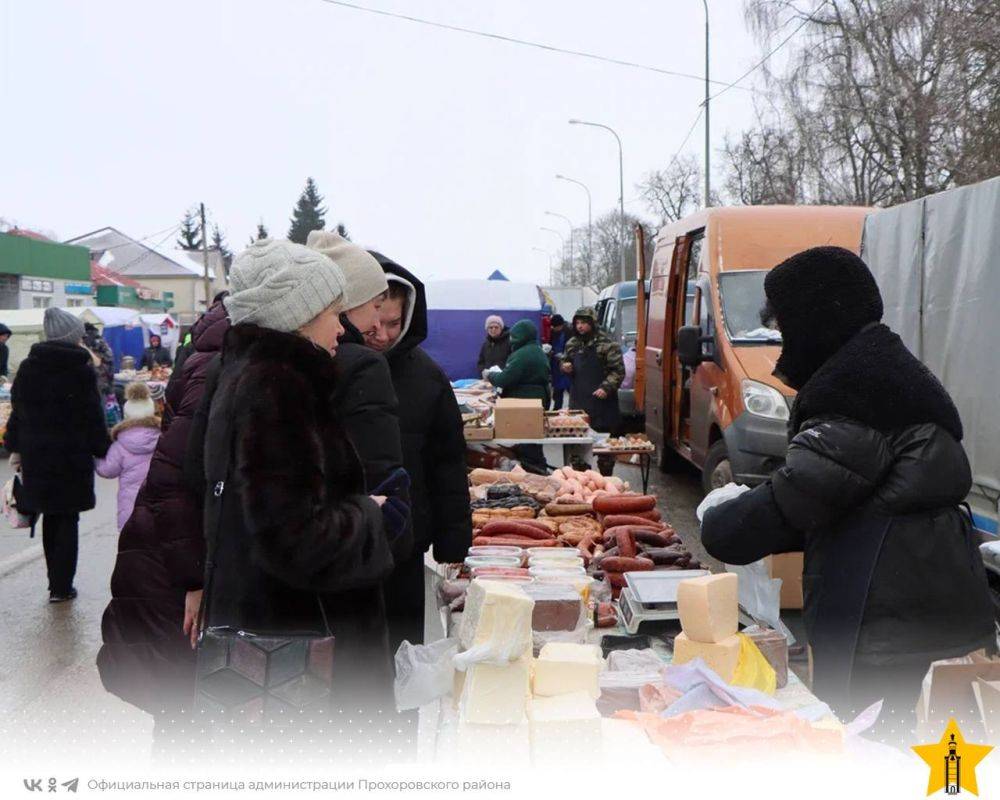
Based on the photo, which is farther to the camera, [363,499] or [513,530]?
[513,530]

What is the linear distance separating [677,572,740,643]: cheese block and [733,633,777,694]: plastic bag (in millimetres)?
66

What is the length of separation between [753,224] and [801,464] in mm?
6702

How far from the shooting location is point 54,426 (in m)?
6.44

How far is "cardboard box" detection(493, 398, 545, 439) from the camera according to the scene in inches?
341

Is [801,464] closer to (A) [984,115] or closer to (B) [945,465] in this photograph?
(B) [945,465]

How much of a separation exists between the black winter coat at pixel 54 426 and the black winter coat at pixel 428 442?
3.64 meters

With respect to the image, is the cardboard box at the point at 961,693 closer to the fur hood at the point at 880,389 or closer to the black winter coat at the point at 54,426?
the fur hood at the point at 880,389

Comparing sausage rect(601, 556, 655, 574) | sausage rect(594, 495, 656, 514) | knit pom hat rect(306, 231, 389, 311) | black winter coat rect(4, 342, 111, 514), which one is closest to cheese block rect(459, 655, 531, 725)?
knit pom hat rect(306, 231, 389, 311)

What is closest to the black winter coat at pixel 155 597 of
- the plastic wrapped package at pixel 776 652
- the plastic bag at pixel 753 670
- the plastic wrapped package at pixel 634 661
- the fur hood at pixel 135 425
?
the plastic wrapped package at pixel 634 661

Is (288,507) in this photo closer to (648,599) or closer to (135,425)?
(648,599)

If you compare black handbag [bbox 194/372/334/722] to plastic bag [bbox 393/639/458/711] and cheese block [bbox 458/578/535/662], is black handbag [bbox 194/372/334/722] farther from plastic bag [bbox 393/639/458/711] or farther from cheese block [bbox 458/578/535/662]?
plastic bag [bbox 393/639/458/711]

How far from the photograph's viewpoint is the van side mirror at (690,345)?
324 inches

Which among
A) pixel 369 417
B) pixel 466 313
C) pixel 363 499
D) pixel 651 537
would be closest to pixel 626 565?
pixel 651 537

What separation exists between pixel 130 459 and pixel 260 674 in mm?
4288
